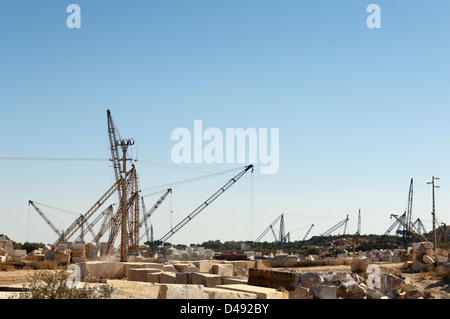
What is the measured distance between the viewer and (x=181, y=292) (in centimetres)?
969

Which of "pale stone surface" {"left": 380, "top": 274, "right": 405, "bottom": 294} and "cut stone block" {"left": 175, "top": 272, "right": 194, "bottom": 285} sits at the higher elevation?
"cut stone block" {"left": 175, "top": 272, "right": 194, "bottom": 285}

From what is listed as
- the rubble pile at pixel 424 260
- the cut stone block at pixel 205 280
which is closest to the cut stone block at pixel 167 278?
the cut stone block at pixel 205 280

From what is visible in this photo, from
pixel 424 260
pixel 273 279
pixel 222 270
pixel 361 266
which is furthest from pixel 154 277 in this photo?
pixel 424 260

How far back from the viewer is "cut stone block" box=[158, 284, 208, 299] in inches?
378

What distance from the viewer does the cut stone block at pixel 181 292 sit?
31.5 ft

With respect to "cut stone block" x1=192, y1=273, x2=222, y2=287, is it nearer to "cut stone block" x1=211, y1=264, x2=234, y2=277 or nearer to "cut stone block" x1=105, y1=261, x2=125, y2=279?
"cut stone block" x1=211, y1=264, x2=234, y2=277

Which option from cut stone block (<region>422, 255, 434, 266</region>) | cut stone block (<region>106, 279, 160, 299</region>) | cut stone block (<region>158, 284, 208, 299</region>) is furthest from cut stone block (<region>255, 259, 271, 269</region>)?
cut stone block (<region>158, 284, 208, 299</region>)

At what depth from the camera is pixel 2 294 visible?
10141 millimetres

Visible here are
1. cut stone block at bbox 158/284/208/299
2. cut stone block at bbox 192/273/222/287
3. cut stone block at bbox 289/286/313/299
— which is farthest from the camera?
cut stone block at bbox 192/273/222/287

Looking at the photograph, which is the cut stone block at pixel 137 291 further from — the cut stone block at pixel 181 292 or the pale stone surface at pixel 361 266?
the pale stone surface at pixel 361 266

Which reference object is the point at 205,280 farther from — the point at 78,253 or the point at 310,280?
the point at 78,253
